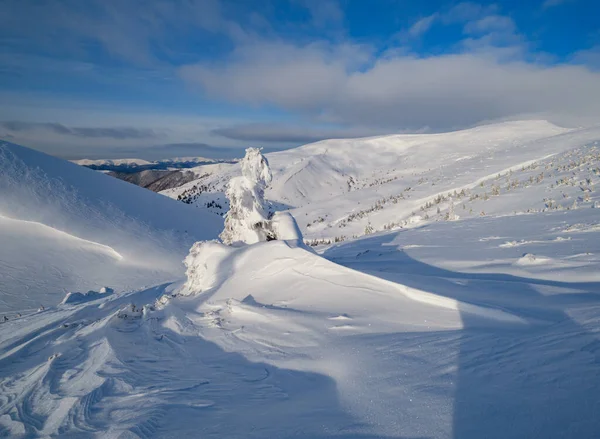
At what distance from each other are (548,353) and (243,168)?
847 centimetres

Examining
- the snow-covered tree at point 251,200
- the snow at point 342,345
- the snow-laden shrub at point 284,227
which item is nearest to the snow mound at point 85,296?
the snow at point 342,345

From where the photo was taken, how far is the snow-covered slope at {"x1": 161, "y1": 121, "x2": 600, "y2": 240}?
81.0 feet

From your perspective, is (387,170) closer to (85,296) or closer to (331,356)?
(85,296)

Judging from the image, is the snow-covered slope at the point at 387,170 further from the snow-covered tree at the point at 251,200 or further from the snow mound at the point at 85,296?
the snow mound at the point at 85,296

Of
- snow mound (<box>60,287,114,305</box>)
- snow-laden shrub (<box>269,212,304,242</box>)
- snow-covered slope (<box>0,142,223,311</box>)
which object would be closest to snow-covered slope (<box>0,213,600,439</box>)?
snow-laden shrub (<box>269,212,304,242</box>)

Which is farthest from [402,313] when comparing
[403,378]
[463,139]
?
[463,139]

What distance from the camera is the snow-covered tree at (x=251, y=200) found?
990cm

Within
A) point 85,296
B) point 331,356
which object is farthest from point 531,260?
point 85,296

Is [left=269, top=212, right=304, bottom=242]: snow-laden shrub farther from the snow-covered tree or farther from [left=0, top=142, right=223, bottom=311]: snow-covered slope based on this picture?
[left=0, top=142, right=223, bottom=311]: snow-covered slope

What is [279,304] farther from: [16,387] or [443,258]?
[443,258]

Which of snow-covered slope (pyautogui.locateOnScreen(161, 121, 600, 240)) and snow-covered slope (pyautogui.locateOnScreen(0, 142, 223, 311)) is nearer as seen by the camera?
snow-covered slope (pyautogui.locateOnScreen(0, 142, 223, 311))

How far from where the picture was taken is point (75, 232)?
15539mm

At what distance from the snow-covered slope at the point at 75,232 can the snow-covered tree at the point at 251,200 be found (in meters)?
5.97

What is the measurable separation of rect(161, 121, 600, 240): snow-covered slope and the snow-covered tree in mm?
9882
